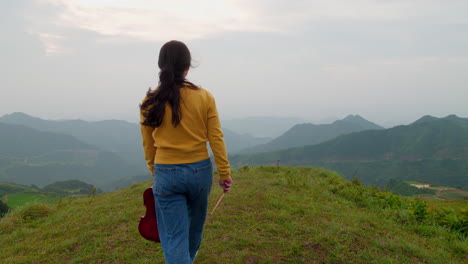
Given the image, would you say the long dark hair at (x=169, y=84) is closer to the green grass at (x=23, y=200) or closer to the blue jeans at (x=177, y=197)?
the blue jeans at (x=177, y=197)

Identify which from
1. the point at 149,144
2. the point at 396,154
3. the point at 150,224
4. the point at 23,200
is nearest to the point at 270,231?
the point at 150,224

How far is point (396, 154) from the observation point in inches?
5595

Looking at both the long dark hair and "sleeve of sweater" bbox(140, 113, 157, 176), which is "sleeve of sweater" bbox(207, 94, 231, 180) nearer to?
the long dark hair

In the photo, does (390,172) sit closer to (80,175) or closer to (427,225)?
(427,225)

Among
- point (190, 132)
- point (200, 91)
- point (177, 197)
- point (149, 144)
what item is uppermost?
point (200, 91)

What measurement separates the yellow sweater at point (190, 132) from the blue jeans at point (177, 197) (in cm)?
8

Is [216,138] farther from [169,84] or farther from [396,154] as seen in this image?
[396,154]

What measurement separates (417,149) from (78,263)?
165m

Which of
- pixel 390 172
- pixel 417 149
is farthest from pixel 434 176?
pixel 417 149

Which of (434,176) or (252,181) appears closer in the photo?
(252,181)

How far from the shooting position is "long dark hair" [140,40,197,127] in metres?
2.57

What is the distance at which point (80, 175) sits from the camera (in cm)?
19788

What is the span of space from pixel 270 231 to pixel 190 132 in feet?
10.5

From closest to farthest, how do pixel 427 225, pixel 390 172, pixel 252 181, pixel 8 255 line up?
pixel 8 255 < pixel 427 225 < pixel 252 181 < pixel 390 172
